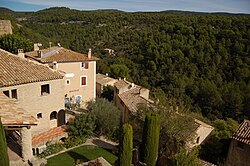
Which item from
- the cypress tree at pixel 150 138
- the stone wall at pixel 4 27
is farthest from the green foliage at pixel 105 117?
the stone wall at pixel 4 27

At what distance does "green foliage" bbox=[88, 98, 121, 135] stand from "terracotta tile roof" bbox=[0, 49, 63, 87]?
3.75 m

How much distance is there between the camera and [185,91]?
144ft

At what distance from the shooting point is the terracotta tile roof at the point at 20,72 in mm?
14465

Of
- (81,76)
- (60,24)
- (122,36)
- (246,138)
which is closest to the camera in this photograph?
(246,138)

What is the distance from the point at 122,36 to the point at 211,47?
81.7 ft

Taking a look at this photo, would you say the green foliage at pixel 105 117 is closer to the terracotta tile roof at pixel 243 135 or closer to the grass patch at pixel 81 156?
the grass patch at pixel 81 156

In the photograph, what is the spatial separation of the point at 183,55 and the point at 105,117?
1352 inches

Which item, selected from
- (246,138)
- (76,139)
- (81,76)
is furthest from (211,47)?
(76,139)

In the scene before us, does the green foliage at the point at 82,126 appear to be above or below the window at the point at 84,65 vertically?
below

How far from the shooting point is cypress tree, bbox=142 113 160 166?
14055mm

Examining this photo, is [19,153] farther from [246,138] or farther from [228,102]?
[228,102]

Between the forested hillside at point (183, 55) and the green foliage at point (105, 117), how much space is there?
15.1 metres

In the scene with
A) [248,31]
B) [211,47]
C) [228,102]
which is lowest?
[228,102]

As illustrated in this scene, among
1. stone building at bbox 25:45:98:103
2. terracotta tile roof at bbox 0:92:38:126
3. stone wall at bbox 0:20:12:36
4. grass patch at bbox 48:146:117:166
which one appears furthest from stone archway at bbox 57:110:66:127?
stone wall at bbox 0:20:12:36
